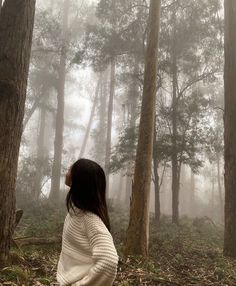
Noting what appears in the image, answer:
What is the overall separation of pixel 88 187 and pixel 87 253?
41 cm

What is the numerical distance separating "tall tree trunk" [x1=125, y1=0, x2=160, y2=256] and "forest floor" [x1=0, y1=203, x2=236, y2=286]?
499 mm

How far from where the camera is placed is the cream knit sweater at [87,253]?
2.30m

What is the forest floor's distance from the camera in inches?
269

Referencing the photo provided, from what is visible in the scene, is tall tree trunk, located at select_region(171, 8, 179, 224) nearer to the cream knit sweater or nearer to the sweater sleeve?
the cream knit sweater

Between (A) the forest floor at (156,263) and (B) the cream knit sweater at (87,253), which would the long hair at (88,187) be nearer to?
(B) the cream knit sweater at (87,253)

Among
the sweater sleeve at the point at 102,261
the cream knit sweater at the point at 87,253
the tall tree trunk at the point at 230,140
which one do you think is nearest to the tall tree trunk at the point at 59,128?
the tall tree trunk at the point at 230,140

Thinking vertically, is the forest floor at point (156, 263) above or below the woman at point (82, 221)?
Answer: below

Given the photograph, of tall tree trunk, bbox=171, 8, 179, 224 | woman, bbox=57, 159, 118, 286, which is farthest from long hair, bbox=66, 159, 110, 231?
tall tree trunk, bbox=171, 8, 179, 224

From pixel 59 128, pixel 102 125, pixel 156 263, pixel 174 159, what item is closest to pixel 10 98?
pixel 156 263

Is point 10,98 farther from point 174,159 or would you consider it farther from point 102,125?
point 102,125

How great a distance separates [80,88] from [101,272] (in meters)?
39.0

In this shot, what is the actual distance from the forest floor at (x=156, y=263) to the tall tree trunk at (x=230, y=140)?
664 mm

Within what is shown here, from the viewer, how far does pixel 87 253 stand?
2.54 meters

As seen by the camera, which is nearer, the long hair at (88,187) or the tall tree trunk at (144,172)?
the long hair at (88,187)
